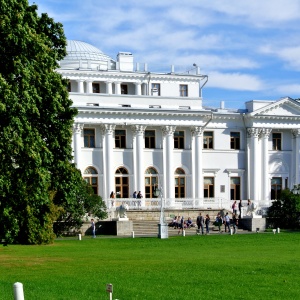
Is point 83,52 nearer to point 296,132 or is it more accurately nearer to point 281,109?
point 281,109

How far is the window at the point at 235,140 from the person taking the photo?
64.8 m

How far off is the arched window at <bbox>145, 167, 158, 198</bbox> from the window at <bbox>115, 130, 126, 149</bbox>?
336cm

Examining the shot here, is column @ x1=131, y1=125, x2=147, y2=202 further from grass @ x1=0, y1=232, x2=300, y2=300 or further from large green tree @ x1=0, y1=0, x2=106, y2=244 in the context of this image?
large green tree @ x1=0, y1=0, x2=106, y2=244

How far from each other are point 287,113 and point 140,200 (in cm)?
1781

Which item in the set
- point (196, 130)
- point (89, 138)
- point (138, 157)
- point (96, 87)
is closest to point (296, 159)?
point (196, 130)

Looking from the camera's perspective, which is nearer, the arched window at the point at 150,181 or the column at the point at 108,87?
the arched window at the point at 150,181

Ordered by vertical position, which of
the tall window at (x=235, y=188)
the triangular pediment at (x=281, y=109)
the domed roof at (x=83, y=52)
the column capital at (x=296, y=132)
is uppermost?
the domed roof at (x=83, y=52)

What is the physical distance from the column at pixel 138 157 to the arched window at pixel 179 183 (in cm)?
365

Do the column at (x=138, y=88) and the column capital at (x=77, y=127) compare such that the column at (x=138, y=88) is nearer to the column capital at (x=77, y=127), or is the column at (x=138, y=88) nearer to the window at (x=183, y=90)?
the window at (x=183, y=90)

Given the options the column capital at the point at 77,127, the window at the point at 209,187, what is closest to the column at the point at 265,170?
the window at the point at 209,187

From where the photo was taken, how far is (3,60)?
24.2 m

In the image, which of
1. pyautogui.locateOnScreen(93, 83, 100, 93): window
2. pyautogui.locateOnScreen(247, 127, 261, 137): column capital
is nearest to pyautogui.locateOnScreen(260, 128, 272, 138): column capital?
pyautogui.locateOnScreen(247, 127, 261, 137): column capital

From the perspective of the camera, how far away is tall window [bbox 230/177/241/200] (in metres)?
64.8

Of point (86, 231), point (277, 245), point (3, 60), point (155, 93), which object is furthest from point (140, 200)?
point (3, 60)
